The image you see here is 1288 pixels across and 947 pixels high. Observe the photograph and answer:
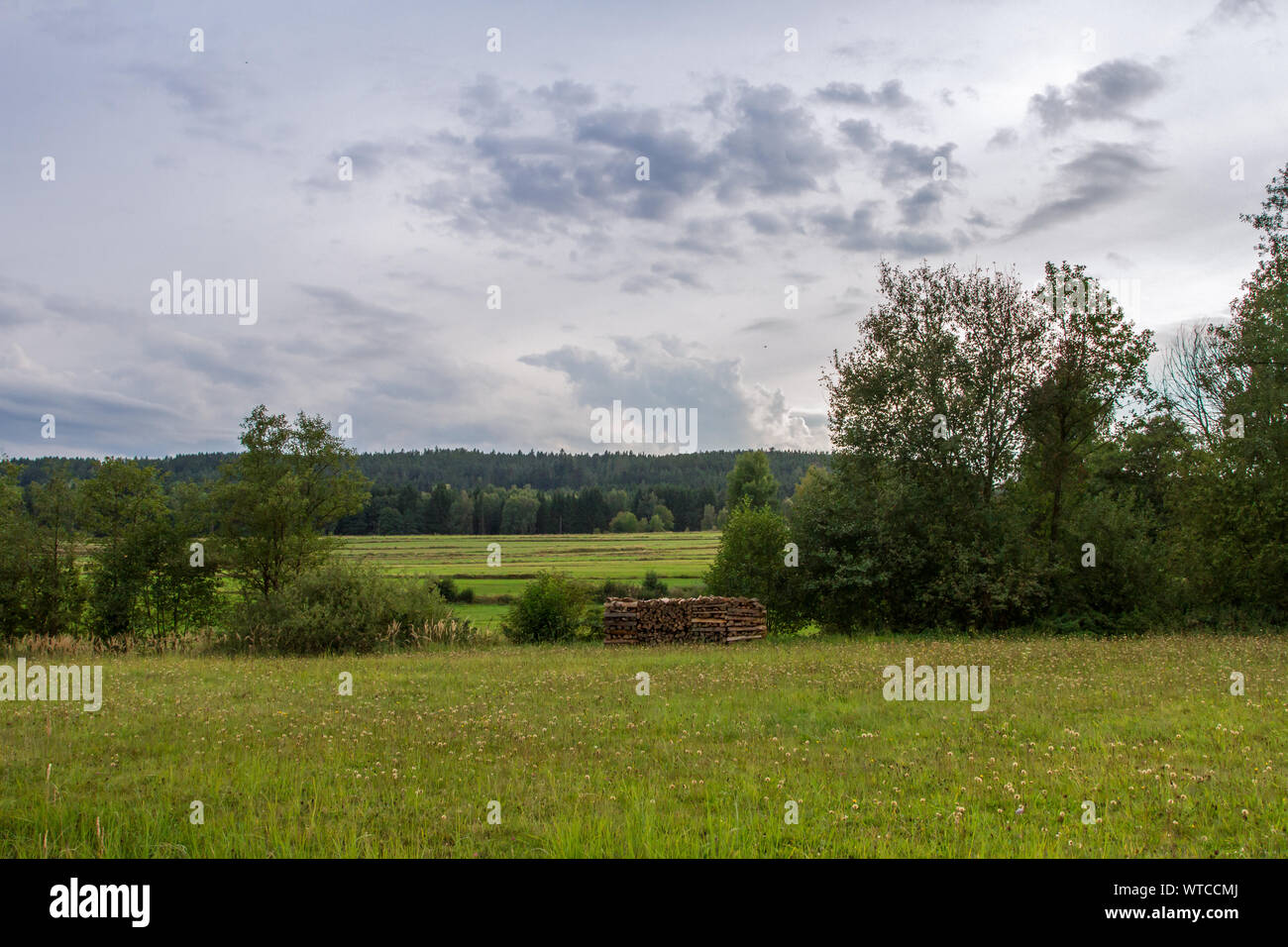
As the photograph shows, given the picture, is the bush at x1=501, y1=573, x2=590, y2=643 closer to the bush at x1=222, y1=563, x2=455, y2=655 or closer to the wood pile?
the wood pile

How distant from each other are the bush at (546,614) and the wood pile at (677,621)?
4.38 m

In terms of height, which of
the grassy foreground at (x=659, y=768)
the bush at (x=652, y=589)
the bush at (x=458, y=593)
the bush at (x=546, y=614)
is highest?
the grassy foreground at (x=659, y=768)

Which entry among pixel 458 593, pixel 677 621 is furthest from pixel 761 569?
pixel 458 593

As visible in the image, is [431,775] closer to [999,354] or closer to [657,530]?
[999,354]

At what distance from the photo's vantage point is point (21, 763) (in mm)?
9656

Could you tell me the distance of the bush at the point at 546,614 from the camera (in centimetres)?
3428

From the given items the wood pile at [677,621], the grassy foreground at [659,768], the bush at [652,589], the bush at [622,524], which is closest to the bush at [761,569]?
the wood pile at [677,621]

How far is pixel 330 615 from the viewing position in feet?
91.9

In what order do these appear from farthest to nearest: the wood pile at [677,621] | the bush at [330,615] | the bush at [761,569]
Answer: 1. the bush at [761,569]
2. the wood pile at [677,621]
3. the bush at [330,615]

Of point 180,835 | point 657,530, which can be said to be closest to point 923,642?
point 180,835

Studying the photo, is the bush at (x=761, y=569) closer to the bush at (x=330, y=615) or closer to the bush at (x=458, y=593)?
the bush at (x=330, y=615)

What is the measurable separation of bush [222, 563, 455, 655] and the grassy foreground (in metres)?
10.2

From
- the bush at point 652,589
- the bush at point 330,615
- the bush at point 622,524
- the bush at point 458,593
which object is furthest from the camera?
the bush at point 622,524

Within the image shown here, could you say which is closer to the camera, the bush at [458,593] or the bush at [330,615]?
the bush at [330,615]
